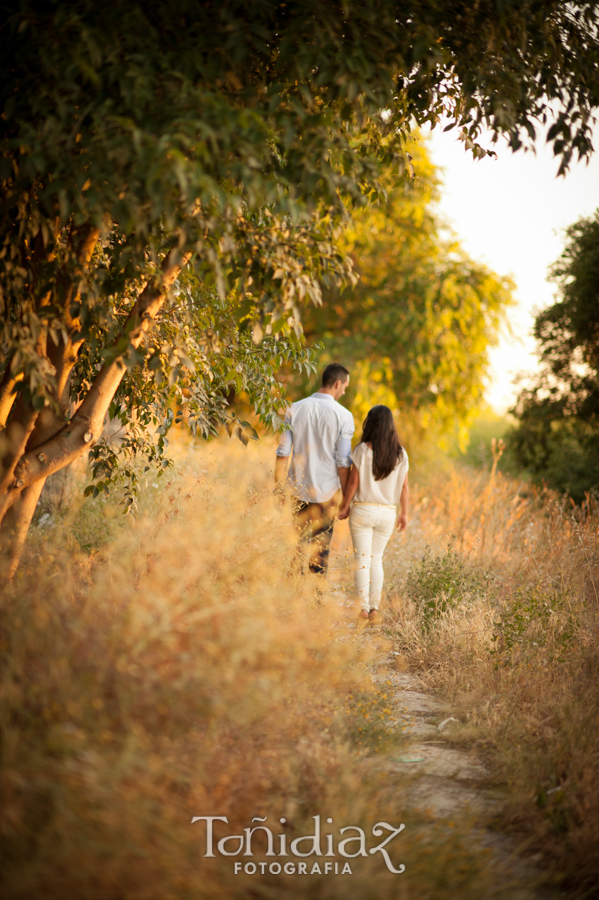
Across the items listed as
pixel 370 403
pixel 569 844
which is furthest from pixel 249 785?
pixel 370 403

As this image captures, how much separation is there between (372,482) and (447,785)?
2.70 metres

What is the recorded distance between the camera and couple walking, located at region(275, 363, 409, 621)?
530 centimetres

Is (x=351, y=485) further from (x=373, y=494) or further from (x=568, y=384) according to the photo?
(x=568, y=384)

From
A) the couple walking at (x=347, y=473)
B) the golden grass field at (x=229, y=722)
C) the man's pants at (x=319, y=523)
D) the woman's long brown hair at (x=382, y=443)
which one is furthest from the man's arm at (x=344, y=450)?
the golden grass field at (x=229, y=722)

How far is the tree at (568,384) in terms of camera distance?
34.2ft

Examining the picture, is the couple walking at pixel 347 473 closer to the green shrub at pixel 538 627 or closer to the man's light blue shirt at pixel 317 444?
the man's light blue shirt at pixel 317 444

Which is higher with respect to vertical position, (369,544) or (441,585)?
(369,544)

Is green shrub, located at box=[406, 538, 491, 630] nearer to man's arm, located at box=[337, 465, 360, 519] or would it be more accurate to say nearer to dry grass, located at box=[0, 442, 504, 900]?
man's arm, located at box=[337, 465, 360, 519]

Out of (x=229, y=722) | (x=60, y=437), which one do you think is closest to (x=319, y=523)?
(x=60, y=437)

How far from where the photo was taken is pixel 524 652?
169 inches

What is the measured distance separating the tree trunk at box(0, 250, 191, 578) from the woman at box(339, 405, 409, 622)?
2376 mm

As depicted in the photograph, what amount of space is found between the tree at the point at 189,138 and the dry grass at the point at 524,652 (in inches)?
101

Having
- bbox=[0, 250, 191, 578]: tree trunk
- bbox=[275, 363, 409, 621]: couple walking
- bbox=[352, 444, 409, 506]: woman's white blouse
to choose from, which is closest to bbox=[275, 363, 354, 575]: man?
bbox=[275, 363, 409, 621]: couple walking

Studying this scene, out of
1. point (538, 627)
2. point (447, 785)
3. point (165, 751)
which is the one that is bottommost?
point (447, 785)
